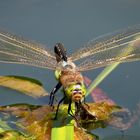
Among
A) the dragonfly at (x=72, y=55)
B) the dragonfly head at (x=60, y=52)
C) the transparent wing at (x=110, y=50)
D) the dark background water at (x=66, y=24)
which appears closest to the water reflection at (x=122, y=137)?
the dragonfly at (x=72, y=55)

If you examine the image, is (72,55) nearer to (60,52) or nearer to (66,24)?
(60,52)

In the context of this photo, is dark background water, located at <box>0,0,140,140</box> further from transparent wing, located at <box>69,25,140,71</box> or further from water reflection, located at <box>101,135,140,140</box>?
water reflection, located at <box>101,135,140,140</box>

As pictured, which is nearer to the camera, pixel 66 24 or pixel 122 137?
pixel 122 137

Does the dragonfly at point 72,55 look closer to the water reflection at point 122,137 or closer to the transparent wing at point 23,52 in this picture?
the transparent wing at point 23,52

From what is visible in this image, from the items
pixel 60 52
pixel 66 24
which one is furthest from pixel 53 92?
pixel 66 24

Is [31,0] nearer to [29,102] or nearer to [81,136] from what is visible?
[29,102]

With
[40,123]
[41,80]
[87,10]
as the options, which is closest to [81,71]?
[41,80]
